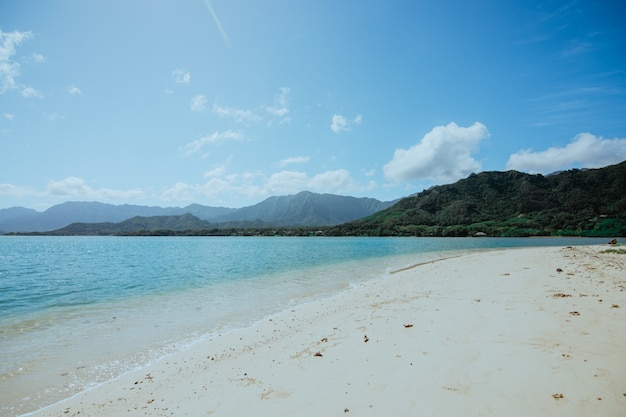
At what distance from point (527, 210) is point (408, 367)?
182393 millimetres

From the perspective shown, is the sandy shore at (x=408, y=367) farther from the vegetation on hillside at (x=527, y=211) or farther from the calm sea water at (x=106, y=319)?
the vegetation on hillside at (x=527, y=211)

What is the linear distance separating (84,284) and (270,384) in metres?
25.8

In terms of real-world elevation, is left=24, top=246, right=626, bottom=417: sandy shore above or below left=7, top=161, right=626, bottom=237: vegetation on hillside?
below

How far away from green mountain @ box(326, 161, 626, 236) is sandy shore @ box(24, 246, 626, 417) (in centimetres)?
12311

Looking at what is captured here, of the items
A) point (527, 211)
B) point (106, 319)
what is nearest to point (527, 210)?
point (527, 211)

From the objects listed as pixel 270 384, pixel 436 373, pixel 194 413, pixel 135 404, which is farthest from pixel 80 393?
pixel 436 373

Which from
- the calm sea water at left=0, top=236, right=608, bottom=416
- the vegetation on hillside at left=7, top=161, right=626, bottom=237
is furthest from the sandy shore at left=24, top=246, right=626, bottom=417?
the vegetation on hillside at left=7, top=161, right=626, bottom=237

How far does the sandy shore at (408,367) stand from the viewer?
16.3ft

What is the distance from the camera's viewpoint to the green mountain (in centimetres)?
12012

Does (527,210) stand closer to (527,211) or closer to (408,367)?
(527,211)

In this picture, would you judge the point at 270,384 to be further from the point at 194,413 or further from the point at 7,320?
the point at 7,320

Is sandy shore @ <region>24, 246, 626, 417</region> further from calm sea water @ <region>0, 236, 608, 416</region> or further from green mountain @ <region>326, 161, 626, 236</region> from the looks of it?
green mountain @ <region>326, 161, 626, 236</region>

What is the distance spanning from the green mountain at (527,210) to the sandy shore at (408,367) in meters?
123

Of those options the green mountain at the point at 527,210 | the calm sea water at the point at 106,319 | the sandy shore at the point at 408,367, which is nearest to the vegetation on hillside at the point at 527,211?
the green mountain at the point at 527,210
